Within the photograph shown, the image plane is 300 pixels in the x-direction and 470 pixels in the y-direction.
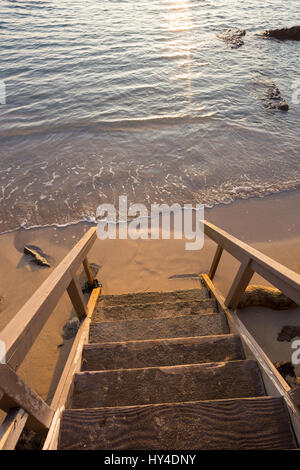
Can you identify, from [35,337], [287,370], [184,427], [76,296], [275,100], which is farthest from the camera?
[275,100]

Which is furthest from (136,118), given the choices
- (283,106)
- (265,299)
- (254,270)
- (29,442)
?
(29,442)

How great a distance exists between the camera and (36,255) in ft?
18.1

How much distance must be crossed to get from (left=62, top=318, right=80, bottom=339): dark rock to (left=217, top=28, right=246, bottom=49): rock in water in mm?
20155

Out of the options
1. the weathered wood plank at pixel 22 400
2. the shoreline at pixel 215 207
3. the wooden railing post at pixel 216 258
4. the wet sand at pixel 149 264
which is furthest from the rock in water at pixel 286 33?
the weathered wood plank at pixel 22 400

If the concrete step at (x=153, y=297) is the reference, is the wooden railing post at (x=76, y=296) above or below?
above

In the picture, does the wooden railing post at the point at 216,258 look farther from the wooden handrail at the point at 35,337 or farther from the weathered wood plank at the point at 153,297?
the wooden handrail at the point at 35,337

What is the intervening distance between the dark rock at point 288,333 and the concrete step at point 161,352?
1.76 m

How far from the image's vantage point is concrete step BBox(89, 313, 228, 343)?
306 centimetres

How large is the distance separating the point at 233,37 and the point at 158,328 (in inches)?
879

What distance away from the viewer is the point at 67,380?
216cm

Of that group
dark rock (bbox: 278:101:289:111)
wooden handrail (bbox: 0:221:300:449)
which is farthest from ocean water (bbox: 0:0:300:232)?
wooden handrail (bbox: 0:221:300:449)

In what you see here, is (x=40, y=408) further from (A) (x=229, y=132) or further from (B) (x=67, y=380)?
(A) (x=229, y=132)

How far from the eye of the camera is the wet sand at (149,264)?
155 inches

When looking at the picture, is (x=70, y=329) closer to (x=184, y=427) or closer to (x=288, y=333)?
(x=184, y=427)
